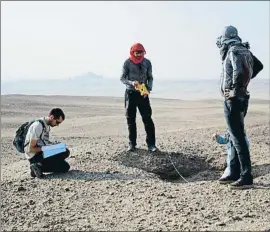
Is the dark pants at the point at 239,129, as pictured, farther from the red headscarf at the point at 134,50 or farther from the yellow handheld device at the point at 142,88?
the red headscarf at the point at 134,50

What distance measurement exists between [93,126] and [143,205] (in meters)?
9.83

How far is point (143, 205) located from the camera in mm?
5242

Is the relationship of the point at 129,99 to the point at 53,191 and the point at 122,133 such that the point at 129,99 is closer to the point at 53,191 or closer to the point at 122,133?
the point at 53,191

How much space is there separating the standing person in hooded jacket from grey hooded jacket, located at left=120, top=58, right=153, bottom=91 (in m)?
2.05

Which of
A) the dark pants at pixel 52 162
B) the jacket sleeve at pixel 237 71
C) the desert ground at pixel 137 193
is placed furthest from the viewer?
the dark pants at pixel 52 162

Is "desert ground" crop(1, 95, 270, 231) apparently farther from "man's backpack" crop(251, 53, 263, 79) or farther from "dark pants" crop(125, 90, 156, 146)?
"man's backpack" crop(251, 53, 263, 79)

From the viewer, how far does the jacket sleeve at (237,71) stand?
18.2ft

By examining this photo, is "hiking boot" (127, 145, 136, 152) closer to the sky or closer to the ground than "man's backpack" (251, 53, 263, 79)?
closer to the ground

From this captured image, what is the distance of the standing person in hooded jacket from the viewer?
5605mm

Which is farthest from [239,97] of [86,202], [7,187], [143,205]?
[7,187]

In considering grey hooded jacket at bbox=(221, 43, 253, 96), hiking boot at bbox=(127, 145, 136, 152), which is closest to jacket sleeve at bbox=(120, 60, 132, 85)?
hiking boot at bbox=(127, 145, 136, 152)

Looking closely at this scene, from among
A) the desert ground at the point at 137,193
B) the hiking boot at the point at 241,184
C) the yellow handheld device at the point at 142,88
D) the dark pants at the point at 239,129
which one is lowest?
the desert ground at the point at 137,193

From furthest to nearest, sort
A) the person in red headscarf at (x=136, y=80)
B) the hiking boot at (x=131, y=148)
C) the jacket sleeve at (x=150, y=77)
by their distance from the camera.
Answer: the hiking boot at (x=131, y=148) < the jacket sleeve at (x=150, y=77) < the person in red headscarf at (x=136, y=80)

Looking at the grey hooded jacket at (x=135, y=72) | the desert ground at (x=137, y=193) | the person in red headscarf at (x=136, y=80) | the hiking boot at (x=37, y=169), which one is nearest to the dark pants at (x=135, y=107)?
the person in red headscarf at (x=136, y=80)
